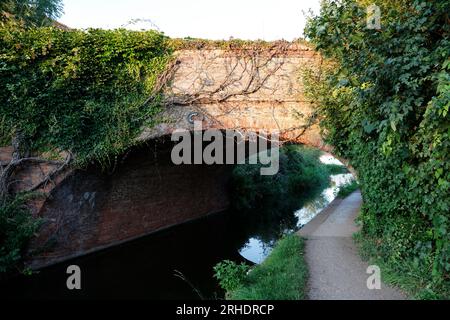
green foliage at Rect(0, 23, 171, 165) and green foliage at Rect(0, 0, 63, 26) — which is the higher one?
green foliage at Rect(0, 0, 63, 26)

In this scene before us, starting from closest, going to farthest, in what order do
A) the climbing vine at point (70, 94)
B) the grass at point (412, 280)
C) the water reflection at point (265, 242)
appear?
the grass at point (412, 280) → the climbing vine at point (70, 94) → the water reflection at point (265, 242)

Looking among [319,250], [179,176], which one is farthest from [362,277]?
[179,176]

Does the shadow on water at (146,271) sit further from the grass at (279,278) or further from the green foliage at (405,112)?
the green foliage at (405,112)

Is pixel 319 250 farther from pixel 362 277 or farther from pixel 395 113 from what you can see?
pixel 395 113

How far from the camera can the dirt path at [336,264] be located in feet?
13.6

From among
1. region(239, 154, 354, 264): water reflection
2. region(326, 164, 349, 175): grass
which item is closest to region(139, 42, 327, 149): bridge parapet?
region(239, 154, 354, 264): water reflection

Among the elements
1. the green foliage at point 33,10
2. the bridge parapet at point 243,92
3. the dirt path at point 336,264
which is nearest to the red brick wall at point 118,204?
the bridge parapet at point 243,92

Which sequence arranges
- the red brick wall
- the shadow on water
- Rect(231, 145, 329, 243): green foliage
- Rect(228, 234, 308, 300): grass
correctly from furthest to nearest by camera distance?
Rect(231, 145, 329, 243): green foliage, the red brick wall, the shadow on water, Rect(228, 234, 308, 300): grass

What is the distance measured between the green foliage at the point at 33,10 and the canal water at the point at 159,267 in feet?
20.5

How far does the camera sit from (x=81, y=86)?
739 centimetres

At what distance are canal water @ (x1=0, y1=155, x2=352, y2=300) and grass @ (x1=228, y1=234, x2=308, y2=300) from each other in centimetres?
110

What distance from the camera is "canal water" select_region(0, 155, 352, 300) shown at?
677 centimetres

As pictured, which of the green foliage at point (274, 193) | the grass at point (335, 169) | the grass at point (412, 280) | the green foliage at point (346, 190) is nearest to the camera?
the grass at point (412, 280)

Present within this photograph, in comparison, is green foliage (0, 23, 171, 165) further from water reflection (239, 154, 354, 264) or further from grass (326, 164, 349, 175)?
grass (326, 164, 349, 175)
